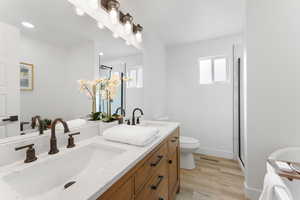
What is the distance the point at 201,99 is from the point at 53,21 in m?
A: 2.59

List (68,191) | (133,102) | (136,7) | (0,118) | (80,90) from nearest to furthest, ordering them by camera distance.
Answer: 1. (68,191)
2. (0,118)
3. (80,90)
4. (136,7)
5. (133,102)

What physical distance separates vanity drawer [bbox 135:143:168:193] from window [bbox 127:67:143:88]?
957 millimetres

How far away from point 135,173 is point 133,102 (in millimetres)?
1179

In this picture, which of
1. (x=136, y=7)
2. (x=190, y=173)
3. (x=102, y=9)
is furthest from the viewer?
(x=190, y=173)

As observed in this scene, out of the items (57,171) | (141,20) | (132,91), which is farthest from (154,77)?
(57,171)

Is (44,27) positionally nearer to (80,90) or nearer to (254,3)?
(80,90)

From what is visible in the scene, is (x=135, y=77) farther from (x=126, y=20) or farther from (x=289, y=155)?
(x=289, y=155)

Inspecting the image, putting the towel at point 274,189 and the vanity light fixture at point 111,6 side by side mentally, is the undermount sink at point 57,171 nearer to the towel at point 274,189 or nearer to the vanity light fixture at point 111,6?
the towel at point 274,189

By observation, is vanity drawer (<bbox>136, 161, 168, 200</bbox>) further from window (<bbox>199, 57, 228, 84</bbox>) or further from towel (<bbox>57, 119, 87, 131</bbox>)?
window (<bbox>199, 57, 228, 84</bbox>)

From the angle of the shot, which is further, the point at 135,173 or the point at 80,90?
the point at 80,90

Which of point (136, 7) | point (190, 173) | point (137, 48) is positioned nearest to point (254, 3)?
point (136, 7)

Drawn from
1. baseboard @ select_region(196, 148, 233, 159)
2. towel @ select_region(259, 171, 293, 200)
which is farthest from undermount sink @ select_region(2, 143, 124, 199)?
baseboard @ select_region(196, 148, 233, 159)

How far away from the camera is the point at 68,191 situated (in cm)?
47

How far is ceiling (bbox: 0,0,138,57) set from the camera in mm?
755
